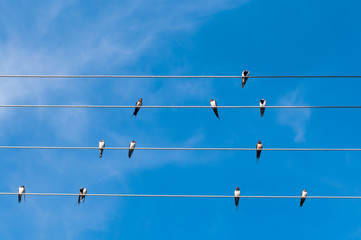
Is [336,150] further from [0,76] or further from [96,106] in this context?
[0,76]

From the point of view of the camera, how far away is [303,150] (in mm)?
13711

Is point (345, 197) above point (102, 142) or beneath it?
beneath

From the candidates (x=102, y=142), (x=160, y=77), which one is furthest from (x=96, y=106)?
(x=102, y=142)

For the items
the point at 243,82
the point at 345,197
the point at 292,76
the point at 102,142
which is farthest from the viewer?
the point at 102,142

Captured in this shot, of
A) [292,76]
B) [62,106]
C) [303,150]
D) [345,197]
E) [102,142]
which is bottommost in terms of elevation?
[345,197]

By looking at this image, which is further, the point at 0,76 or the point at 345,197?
the point at 0,76

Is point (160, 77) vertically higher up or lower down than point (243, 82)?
lower down

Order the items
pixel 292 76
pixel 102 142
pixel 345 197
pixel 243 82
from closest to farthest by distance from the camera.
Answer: pixel 345 197 < pixel 292 76 < pixel 243 82 < pixel 102 142

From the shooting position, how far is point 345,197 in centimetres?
1367

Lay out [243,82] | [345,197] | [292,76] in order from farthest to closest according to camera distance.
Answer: [243,82] < [292,76] < [345,197]

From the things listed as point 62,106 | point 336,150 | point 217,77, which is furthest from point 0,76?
point 336,150

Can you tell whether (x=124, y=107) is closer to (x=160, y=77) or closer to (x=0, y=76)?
(x=160, y=77)

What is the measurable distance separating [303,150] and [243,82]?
726 cm

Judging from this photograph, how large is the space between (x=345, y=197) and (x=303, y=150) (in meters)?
1.29
